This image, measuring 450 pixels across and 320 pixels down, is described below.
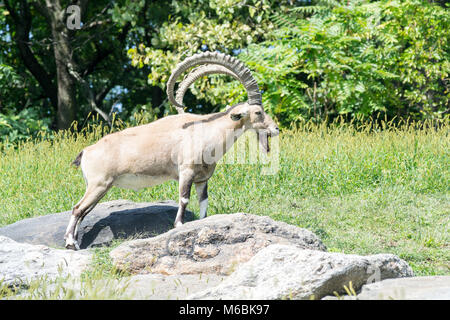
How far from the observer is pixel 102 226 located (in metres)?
7.91

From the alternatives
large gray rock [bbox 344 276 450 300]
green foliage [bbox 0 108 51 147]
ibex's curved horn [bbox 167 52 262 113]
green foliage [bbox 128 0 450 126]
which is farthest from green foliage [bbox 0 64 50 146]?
large gray rock [bbox 344 276 450 300]

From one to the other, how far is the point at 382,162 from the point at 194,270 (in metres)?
6.37

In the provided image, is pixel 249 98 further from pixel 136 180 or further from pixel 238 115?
pixel 136 180

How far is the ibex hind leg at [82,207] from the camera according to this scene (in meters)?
7.11

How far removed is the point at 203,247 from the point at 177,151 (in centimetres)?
154

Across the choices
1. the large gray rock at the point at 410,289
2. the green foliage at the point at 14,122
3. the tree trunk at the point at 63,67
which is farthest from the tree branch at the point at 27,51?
the large gray rock at the point at 410,289

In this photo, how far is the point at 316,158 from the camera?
11.3 m

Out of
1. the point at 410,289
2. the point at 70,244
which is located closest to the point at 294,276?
the point at 410,289

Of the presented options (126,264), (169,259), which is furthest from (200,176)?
(126,264)

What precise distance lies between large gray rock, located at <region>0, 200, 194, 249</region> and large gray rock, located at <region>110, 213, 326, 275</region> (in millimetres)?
1552

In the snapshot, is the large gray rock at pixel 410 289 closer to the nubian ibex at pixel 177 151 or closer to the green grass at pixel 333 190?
the green grass at pixel 333 190

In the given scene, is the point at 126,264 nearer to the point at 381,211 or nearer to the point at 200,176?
the point at 200,176

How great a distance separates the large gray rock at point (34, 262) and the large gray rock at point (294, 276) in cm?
210

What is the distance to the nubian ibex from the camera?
7121 millimetres
